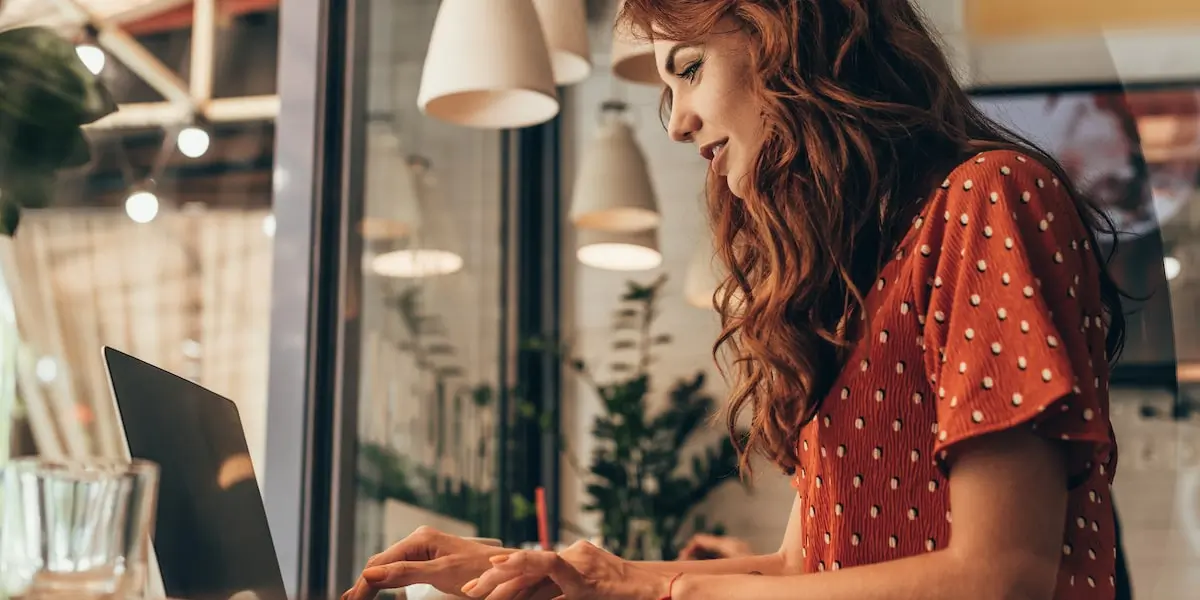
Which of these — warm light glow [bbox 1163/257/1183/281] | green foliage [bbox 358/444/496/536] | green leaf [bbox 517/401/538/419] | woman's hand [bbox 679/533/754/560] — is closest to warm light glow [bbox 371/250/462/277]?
green foliage [bbox 358/444/496/536]

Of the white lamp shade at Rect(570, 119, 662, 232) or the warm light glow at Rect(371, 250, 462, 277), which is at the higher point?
the white lamp shade at Rect(570, 119, 662, 232)

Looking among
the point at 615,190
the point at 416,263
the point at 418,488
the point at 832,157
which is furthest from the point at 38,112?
the point at 615,190

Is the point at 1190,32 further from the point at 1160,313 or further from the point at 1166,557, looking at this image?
the point at 1166,557

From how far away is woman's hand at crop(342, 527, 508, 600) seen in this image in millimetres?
931

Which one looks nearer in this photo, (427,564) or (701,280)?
(427,564)

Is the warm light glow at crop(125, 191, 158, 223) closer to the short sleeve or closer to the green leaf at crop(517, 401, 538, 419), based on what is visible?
the short sleeve

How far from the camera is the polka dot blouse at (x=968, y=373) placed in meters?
0.83

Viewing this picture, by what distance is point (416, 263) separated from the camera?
250 cm

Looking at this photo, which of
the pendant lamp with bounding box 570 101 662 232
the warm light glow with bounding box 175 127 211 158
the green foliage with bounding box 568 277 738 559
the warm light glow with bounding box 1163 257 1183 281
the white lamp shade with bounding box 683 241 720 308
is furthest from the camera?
the warm light glow with bounding box 1163 257 1183 281

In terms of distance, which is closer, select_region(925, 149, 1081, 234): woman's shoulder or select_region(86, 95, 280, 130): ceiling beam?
select_region(925, 149, 1081, 234): woman's shoulder

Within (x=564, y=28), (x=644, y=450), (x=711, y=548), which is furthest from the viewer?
(x=644, y=450)

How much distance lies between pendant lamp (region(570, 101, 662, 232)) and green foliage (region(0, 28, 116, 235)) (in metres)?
1.96

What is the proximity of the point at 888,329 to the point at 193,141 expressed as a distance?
3.20 feet

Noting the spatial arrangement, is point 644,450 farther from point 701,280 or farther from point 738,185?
point 738,185
